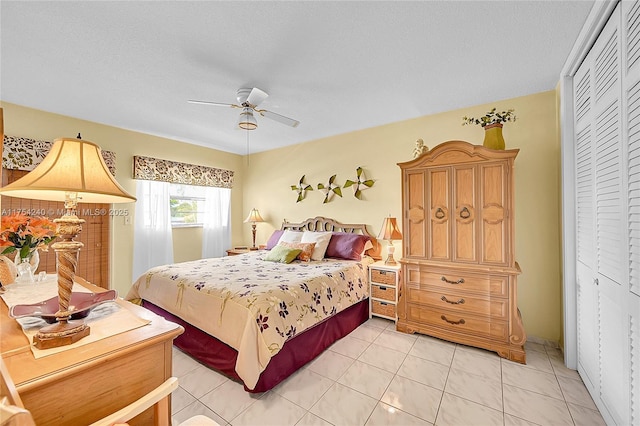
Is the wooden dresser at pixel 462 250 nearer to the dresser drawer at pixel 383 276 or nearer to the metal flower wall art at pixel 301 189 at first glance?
the dresser drawer at pixel 383 276

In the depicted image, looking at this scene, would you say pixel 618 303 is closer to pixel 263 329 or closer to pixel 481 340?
pixel 481 340

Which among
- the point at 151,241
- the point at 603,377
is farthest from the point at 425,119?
the point at 151,241

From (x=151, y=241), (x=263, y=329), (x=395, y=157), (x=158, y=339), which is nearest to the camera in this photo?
(x=158, y=339)

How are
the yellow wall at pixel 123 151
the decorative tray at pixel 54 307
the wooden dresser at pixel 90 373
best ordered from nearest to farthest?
the wooden dresser at pixel 90 373, the decorative tray at pixel 54 307, the yellow wall at pixel 123 151

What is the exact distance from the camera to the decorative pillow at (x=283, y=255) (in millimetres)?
3329

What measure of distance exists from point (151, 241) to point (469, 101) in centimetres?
467

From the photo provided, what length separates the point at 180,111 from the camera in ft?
10.5

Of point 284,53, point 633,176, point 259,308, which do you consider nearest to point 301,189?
point 284,53

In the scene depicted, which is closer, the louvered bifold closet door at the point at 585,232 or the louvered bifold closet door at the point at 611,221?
the louvered bifold closet door at the point at 611,221

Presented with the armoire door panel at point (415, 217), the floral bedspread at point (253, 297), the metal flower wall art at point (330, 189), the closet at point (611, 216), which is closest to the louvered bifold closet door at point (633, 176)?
the closet at point (611, 216)

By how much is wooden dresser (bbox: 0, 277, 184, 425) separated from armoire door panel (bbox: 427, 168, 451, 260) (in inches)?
95.8

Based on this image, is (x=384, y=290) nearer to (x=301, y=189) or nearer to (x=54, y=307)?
(x=301, y=189)

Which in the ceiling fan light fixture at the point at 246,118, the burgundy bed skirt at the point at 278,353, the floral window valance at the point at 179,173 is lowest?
the burgundy bed skirt at the point at 278,353

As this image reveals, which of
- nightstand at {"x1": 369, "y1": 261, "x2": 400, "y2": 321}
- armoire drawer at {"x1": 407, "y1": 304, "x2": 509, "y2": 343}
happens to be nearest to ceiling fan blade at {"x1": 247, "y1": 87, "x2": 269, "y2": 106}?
nightstand at {"x1": 369, "y1": 261, "x2": 400, "y2": 321}
